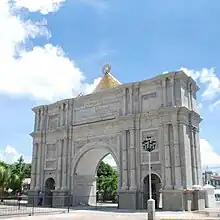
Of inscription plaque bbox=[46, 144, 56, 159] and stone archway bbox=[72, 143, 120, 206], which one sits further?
inscription plaque bbox=[46, 144, 56, 159]

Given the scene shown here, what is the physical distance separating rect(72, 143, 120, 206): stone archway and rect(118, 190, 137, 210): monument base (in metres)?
4.65

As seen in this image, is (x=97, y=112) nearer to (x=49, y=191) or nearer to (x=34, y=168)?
(x=34, y=168)

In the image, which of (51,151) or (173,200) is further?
(51,151)

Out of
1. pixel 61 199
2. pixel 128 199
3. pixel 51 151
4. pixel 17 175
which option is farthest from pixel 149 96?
pixel 17 175

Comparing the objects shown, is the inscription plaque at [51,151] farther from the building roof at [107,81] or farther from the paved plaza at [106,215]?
the paved plaza at [106,215]

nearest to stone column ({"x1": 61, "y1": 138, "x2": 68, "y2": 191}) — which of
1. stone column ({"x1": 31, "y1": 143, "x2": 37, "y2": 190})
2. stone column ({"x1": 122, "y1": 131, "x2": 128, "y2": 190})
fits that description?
stone column ({"x1": 31, "y1": 143, "x2": 37, "y2": 190})

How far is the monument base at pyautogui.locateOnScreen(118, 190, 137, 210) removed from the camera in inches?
990

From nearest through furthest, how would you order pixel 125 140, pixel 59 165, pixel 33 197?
pixel 125 140
pixel 59 165
pixel 33 197

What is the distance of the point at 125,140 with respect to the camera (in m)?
27.3

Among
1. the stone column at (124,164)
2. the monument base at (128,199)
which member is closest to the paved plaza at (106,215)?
the monument base at (128,199)

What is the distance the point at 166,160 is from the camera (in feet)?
80.8

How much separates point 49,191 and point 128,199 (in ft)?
35.1

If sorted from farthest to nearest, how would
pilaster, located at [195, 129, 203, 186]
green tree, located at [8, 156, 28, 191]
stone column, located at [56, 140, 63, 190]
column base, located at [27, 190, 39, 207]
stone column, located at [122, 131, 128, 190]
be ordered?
green tree, located at [8, 156, 28, 191] < column base, located at [27, 190, 39, 207] < stone column, located at [56, 140, 63, 190] < stone column, located at [122, 131, 128, 190] < pilaster, located at [195, 129, 203, 186]

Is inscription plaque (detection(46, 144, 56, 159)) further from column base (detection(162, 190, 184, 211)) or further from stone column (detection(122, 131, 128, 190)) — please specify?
Answer: column base (detection(162, 190, 184, 211))
